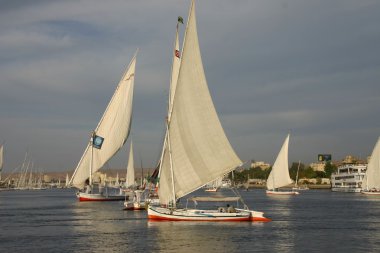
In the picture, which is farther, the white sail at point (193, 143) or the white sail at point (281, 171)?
the white sail at point (281, 171)

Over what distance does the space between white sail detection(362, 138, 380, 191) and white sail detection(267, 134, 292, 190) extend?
67.4 ft

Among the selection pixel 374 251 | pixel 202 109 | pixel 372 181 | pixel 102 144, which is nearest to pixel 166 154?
pixel 202 109

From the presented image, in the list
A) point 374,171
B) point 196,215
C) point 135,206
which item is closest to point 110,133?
point 135,206

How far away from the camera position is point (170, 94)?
190 feet

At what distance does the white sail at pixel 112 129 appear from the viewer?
10031cm

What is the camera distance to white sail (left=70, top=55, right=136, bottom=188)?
3949 inches

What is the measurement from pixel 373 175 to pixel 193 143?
103275mm

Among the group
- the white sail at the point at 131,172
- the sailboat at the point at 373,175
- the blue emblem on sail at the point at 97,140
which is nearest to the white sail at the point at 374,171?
the sailboat at the point at 373,175

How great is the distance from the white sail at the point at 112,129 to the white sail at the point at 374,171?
213ft

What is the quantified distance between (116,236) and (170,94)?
16111 millimetres

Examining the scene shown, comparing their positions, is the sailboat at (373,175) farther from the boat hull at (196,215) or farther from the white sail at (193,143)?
the white sail at (193,143)

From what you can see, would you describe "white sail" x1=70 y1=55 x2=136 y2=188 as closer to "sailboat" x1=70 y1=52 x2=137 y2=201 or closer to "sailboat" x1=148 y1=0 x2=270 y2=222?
"sailboat" x1=70 y1=52 x2=137 y2=201

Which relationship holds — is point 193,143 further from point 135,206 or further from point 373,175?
point 373,175

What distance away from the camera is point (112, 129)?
10025cm
